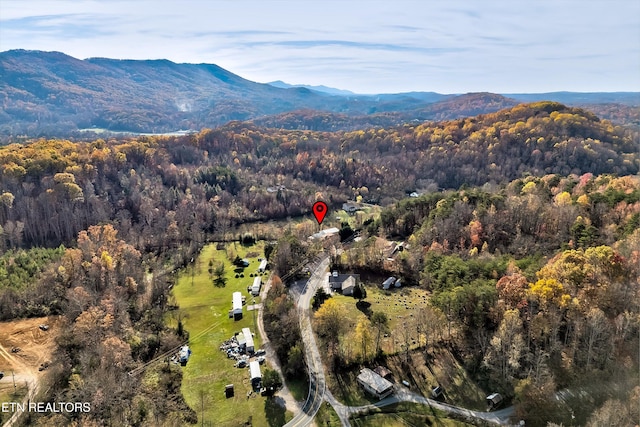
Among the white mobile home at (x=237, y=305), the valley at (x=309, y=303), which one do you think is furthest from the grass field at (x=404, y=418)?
the white mobile home at (x=237, y=305)

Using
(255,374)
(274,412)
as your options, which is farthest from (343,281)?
(274,412)

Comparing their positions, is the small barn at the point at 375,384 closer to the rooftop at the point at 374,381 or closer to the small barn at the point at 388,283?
the rooftop at the point at 374,381

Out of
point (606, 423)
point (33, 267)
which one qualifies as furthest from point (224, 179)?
point (606, 423)

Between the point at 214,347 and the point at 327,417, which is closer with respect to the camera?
the point at 327,417

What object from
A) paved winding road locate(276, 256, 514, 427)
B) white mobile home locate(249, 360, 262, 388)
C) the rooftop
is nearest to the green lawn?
paved winding road locate(276, 256, 514, 427)

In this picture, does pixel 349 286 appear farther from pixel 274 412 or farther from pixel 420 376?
pixel 274 412

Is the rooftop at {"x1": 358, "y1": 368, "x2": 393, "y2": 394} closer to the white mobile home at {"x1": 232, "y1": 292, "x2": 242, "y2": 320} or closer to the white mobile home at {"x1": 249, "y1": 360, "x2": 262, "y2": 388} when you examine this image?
the white mobile home at {"x1": 249, "y1": 360, "x2": 262, "y2": 388}

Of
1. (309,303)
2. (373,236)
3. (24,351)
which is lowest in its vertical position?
(24,351)

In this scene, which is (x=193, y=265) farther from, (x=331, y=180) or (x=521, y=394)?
(x=331, y=180)
